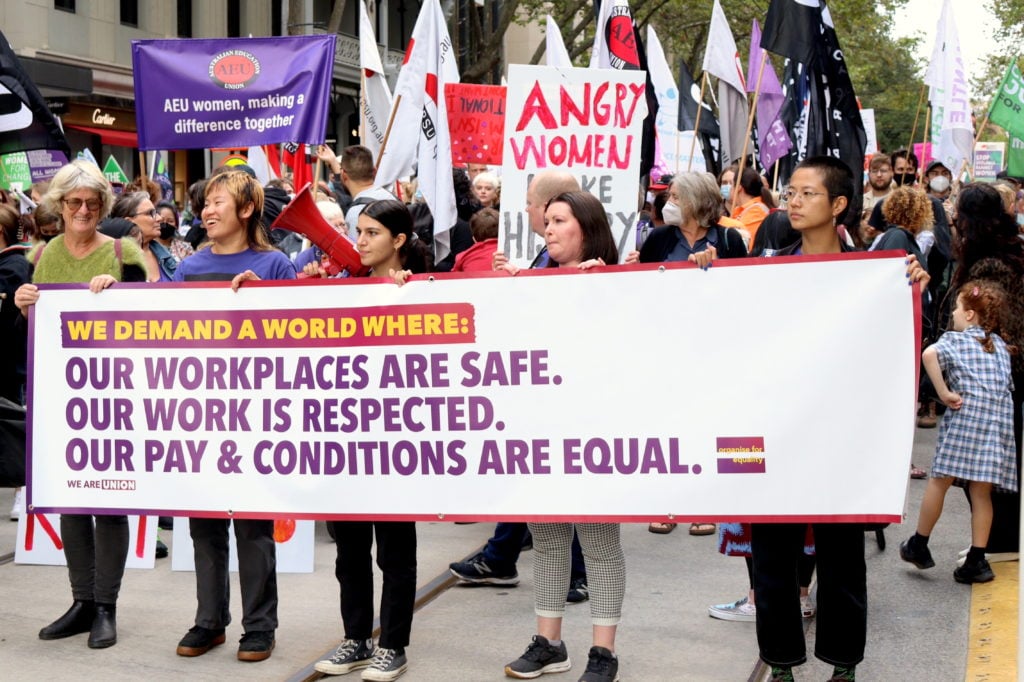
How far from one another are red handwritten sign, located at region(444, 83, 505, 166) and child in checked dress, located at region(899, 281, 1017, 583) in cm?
464

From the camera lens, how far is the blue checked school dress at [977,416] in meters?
6.57

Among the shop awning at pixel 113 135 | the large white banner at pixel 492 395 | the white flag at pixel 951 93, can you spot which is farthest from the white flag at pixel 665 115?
the shop awning at pixel 113 135

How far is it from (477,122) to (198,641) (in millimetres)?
6022

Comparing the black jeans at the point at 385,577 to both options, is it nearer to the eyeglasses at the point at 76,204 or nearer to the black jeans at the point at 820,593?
the black jeans at the point at 820,593

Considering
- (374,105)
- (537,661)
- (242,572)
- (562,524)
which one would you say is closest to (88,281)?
(242,572)

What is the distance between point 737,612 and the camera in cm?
600

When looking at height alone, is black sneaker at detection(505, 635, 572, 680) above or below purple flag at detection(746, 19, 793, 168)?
below

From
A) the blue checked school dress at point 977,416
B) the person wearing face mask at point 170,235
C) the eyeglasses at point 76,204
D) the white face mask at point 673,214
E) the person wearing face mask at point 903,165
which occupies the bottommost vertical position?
the blue checked school dress at point 977,416

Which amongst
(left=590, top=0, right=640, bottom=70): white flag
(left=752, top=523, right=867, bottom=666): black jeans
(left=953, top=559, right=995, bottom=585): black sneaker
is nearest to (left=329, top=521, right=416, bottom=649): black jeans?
(left=752, top=523, right=867, bottom=666): black jeans

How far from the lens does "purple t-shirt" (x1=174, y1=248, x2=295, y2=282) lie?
5.50 m

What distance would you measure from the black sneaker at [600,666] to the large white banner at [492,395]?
0.52m

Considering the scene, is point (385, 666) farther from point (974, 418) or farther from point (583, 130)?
point (974, 418)

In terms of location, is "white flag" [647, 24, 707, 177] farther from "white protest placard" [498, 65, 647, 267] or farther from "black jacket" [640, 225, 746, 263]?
"black jacket" [640, 225, 746, 263]

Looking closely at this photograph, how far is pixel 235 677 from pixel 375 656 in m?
0.54
